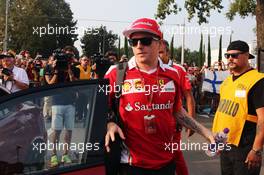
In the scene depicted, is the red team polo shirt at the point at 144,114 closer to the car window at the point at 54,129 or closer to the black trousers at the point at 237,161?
the car window at the point at 54,129

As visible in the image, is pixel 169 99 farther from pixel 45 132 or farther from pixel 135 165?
pixel 45 132

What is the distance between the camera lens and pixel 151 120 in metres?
2.77

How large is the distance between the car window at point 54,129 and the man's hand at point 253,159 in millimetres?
1493

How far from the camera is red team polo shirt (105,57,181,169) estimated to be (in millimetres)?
2764

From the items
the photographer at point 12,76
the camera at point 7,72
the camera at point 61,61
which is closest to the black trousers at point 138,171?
the camera at point 61,61

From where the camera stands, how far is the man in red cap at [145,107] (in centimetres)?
276

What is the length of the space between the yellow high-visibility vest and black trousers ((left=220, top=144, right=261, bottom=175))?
0.07m

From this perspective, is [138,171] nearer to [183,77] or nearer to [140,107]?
[140,107]

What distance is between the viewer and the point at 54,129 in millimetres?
2740

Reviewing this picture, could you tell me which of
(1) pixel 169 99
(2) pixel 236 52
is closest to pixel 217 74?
(2) pixel 236 52

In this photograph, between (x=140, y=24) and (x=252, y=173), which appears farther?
(x=252, y=173)

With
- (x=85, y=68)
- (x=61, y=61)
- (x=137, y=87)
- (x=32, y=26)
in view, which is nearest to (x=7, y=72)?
(x=61, y=61)

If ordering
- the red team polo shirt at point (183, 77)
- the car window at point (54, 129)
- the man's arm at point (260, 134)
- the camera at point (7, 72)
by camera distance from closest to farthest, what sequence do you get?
the car window at point (54, 129) < the red team polo shirt at point (183, 77) < the man's arm at point (260, 134) < the camera at point (7, 72)

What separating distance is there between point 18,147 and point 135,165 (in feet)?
2.33
